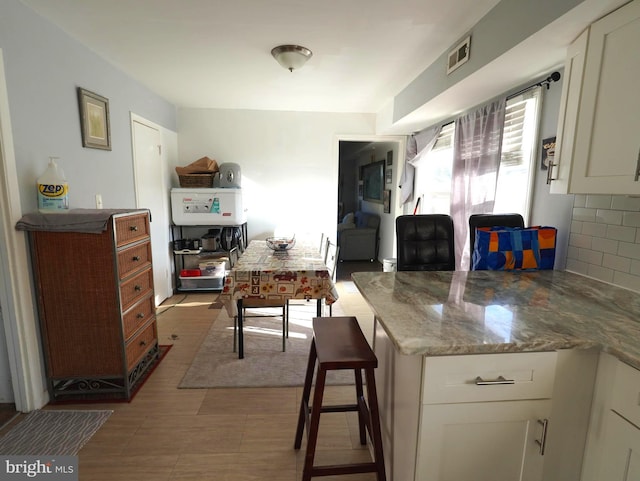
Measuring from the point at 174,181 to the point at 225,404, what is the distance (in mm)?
3068

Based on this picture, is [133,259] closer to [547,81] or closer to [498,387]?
[498,387]

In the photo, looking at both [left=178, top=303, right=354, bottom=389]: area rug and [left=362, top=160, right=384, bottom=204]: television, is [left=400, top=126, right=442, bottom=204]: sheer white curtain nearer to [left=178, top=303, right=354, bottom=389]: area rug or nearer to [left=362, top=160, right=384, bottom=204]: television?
[left=362, top=160, right=384, bottom=204]: television

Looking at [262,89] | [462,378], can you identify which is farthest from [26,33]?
[462,378]

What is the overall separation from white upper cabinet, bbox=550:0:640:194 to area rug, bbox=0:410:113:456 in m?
2.76

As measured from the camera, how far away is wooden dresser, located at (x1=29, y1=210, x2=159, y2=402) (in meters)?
1.86

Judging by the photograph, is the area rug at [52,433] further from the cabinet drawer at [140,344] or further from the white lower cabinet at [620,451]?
the white lower cabinet at [620,451]

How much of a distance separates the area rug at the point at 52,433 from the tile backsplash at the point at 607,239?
2.83 m

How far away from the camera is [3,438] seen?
171cm

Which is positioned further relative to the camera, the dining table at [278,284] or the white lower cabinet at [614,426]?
the dining table at [278,284]

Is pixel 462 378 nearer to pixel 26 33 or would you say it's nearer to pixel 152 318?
pixel 152 318

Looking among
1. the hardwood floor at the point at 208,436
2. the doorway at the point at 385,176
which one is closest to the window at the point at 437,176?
the doorway at the point at 385,176

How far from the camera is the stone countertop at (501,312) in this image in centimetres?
100

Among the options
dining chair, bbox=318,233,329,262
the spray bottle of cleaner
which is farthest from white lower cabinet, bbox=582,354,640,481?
the spray bottle of cleaner

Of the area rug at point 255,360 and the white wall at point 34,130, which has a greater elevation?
the white wall at point 34,130
